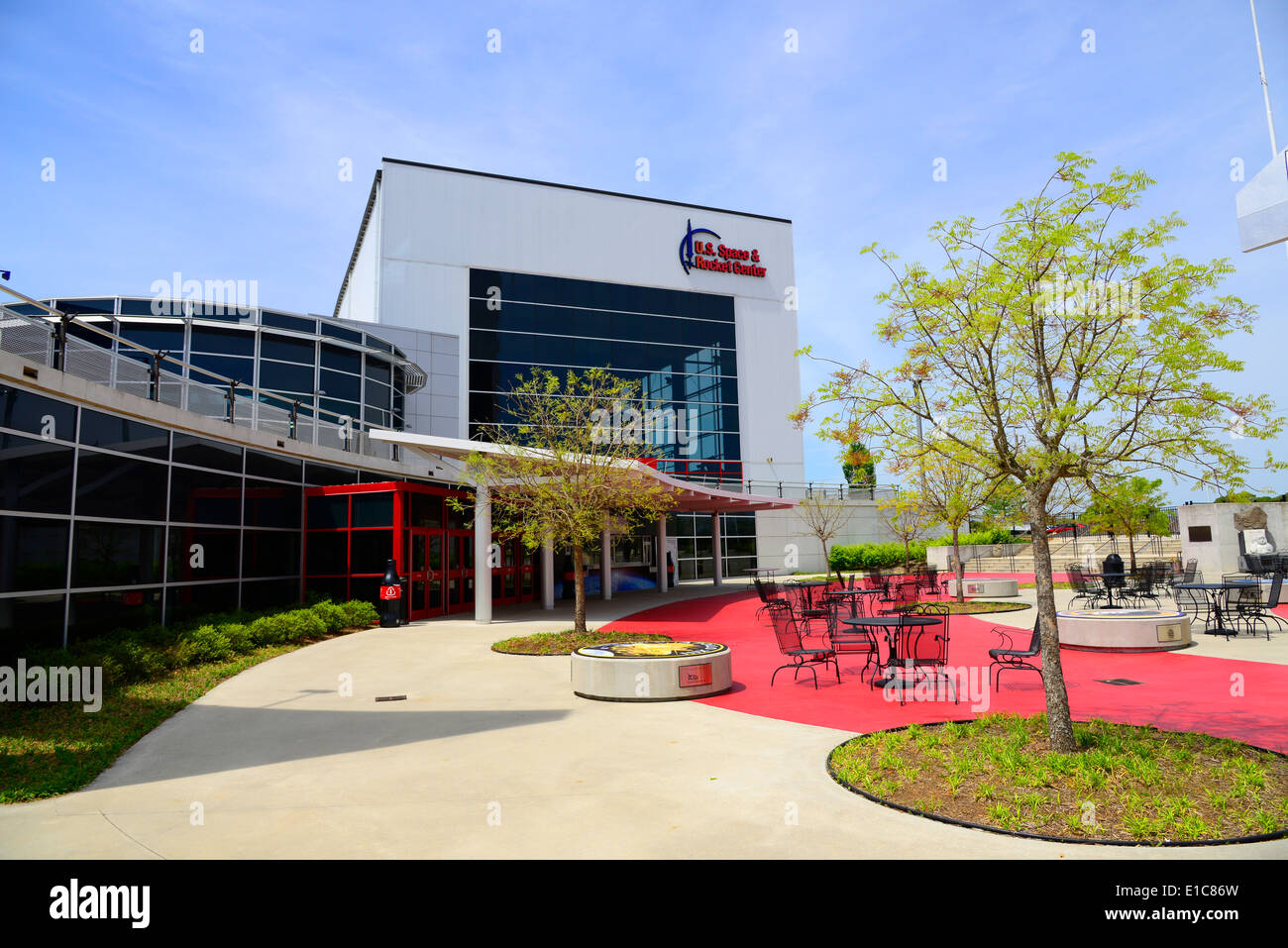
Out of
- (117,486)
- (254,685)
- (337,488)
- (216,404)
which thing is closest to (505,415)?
(337,488)

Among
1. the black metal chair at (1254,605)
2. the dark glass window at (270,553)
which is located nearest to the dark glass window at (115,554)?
the dark glass window at (270,553)

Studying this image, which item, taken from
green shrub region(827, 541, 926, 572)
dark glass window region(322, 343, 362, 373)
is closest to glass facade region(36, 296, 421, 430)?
dark glass window region(322, 343, 362, 373)

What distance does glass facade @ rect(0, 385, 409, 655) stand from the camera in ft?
→ 36.7

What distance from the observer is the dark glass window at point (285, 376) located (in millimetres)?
23953

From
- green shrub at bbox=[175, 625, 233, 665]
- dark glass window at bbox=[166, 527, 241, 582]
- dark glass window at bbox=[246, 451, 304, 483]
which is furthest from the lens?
dark glass window at bbox=[246, 451, 304, 483]

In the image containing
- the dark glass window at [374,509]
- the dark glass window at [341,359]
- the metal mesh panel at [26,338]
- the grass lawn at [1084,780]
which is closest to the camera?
the grass lawn at [1084,780]

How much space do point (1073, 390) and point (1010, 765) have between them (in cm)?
327

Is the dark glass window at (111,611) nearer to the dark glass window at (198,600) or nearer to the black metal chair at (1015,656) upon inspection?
the dark glass window at (198,600)

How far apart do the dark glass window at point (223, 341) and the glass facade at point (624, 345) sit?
11489 millimetres

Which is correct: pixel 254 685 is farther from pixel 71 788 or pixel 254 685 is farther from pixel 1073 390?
pixel 1073 390

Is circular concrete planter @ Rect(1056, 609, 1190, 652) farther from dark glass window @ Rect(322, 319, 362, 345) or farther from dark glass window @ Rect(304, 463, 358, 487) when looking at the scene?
dark glass window @ Rect(322, 319, 362, 345)

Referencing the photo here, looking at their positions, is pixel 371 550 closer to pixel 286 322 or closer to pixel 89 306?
pixel 286 322

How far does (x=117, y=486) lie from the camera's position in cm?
1348

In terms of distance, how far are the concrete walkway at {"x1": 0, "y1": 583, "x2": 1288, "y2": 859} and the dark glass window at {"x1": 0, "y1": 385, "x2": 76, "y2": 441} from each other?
529 cm
